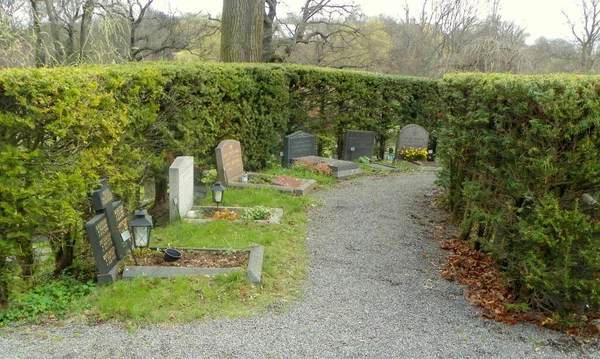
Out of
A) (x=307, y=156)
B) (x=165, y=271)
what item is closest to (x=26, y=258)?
(x=165, y=271)

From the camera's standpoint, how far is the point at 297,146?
13039mm

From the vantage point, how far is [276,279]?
17.7 ft

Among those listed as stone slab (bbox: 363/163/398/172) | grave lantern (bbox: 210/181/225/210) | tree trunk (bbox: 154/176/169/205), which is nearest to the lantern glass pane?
grave lantern (bbox: 210/181/225/210)

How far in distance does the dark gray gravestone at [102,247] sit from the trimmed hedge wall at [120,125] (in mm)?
245

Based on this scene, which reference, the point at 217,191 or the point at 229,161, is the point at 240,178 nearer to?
the point at 229,161

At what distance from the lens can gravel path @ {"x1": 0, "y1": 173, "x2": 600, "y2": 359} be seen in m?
3.95

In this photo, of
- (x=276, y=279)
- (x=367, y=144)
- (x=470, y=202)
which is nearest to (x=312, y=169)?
(x=367, y=144)

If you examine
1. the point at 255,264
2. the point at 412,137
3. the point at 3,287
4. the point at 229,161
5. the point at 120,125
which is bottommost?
the point at 3,287

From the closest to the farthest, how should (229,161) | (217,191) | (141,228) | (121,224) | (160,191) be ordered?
(141,228)
(121,224)
(217,191)
(160,191)
(229,161)

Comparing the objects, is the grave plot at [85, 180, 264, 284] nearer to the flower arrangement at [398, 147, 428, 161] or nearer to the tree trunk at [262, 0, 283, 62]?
the flower arrangement at [398, 147, 428, 161]

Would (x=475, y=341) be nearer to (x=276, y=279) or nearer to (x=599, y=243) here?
(x=599, y=243)

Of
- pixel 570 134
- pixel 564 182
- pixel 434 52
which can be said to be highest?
pixel 434 52

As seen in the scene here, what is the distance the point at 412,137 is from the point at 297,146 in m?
4.30

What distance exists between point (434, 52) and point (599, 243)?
26.6 metres
